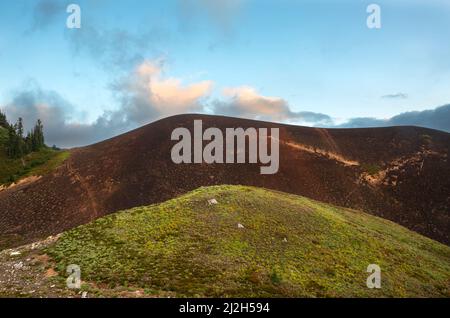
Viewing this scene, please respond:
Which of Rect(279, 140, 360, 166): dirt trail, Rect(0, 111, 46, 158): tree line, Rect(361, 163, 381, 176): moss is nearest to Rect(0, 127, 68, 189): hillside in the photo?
Rect(0, 111, 46, 158): tree line

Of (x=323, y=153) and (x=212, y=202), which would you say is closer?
(x=212, y=202)

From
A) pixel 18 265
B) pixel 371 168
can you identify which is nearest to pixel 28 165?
pixel 18 265

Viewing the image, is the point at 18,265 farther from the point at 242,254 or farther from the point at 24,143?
the point at 24,143

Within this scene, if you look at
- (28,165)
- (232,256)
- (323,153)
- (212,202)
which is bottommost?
(232,256)

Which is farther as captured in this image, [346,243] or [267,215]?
[267,215]
